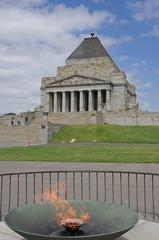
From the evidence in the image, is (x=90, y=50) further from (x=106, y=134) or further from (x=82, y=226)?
(x=82, y=226)

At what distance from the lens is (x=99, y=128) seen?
167ft

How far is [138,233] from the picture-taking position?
615 cm

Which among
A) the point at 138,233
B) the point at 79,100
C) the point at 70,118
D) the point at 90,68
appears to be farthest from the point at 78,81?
the point at 138,233

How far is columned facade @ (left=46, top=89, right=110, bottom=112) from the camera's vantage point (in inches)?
3440

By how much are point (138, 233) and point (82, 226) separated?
51.1 inches

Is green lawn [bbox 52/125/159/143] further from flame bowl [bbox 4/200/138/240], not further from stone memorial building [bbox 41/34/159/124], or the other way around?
flame bowl [bbox 4/200/138/240]

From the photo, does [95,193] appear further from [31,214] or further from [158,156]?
[158,156]

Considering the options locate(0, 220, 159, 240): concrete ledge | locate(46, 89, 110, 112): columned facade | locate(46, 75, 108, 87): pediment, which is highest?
locate(46, 75, 108, 87): pediment

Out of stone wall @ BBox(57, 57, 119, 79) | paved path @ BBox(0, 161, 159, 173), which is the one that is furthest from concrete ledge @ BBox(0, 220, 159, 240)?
stone wall @ BBox(57, 57, 119, 79)

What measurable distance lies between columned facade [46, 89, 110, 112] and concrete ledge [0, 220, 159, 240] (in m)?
79.4

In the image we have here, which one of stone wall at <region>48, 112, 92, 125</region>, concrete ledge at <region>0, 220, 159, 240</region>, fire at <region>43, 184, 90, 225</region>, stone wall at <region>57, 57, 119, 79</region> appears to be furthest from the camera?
stone wall at <region>57, 57, 119, 79</region>

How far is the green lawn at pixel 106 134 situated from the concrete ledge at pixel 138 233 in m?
35.4

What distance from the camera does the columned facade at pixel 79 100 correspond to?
8738cm

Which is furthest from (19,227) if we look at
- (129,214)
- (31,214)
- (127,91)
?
(127,91)
